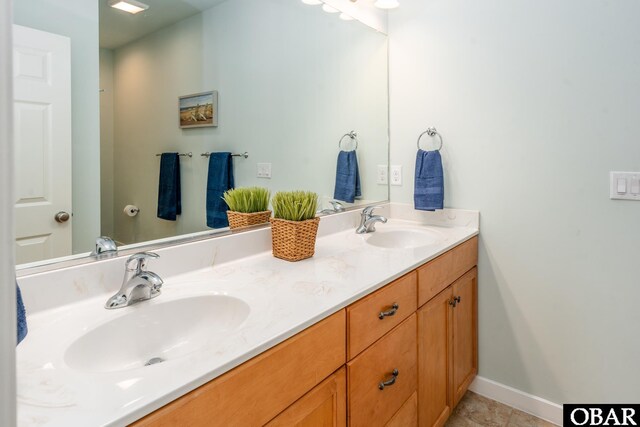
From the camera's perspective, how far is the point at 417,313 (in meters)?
1.37

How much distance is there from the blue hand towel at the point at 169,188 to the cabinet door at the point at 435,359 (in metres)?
0.93

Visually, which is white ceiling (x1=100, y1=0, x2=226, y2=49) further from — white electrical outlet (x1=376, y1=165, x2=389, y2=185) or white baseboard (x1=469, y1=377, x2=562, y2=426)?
white baseboard (x1=469, y1=377, x2=562, y2=426)

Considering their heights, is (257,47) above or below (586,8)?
below

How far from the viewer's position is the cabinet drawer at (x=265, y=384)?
634mm

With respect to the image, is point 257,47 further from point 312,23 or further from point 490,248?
point 490,248

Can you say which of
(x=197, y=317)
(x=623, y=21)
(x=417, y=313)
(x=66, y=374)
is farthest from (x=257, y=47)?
(x=623, y=21)

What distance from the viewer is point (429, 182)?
77.0 inches

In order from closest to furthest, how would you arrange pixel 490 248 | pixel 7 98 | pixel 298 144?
pixel 7 98 < pixel 298 144 < pixel 490 248


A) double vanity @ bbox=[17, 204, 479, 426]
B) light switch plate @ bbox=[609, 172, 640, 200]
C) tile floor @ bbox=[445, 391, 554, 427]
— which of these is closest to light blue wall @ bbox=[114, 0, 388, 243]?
double vanity @ bbox=[17, 204, 479, 426]

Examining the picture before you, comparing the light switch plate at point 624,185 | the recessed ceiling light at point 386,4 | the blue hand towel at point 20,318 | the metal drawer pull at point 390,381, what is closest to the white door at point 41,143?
the blue hand towel at point 20,318

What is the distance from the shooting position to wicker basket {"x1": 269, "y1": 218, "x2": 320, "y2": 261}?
1.36 metres

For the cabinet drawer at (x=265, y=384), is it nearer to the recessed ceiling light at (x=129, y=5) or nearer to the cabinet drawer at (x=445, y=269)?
the cabinet drawer at (x=445, y=269)

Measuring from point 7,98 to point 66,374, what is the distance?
534 millimetres

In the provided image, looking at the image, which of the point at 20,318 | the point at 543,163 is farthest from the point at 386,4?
the point at 20,318
